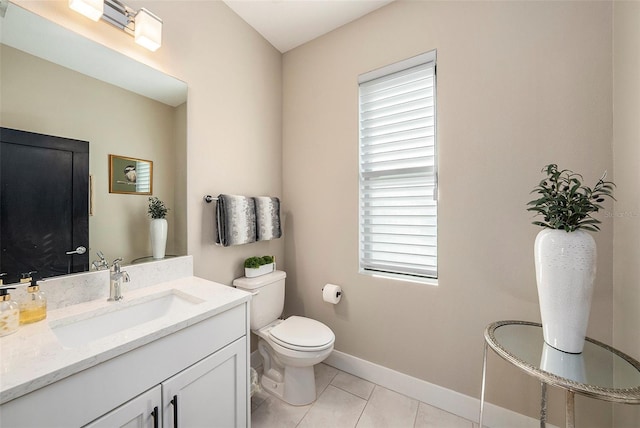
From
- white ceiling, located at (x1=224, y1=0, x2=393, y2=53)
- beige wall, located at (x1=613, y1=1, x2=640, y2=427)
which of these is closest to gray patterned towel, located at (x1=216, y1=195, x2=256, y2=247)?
white ceiling, located at (x1=224, y1=0, x2=393, y2=53)

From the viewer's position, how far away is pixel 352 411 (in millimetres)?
1445

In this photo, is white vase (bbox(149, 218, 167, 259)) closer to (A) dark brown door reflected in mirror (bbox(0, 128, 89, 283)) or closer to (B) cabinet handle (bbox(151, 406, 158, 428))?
(A) dark brown door reflected in mirror (bbox(0, 128, 89, 283))

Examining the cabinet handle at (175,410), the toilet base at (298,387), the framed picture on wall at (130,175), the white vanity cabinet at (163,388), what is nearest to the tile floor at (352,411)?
the toilet base at (298,387)

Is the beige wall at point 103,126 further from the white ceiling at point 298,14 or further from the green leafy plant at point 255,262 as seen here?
the white ceiling at point 298,14

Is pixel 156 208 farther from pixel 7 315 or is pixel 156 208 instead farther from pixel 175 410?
pixel 175 410

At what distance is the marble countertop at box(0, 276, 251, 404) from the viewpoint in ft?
1.86

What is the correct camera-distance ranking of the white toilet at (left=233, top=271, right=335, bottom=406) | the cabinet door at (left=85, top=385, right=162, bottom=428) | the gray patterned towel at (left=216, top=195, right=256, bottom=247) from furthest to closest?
the gray patterned towel at (left=216, top=195, right=256, bottom=247) < the white toilet at (left=233, top=271, right=335, bottom=406) < the cabinet door at (left=85, top=385, right=162, bottom=428)

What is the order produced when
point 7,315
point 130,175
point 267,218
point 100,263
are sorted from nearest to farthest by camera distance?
1. point 7,315
2. point 100,263
3. point 130,175
4. point 267,218

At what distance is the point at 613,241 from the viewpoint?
1080mm

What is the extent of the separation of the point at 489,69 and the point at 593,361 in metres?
1.39

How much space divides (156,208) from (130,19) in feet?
2.97

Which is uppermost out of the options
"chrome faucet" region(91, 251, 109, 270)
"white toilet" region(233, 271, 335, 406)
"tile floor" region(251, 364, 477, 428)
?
"chrome faucet" region(91, 251, 109, 270)

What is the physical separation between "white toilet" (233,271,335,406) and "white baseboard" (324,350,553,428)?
0.34 metres

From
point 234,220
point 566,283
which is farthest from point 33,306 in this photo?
point 566,283
